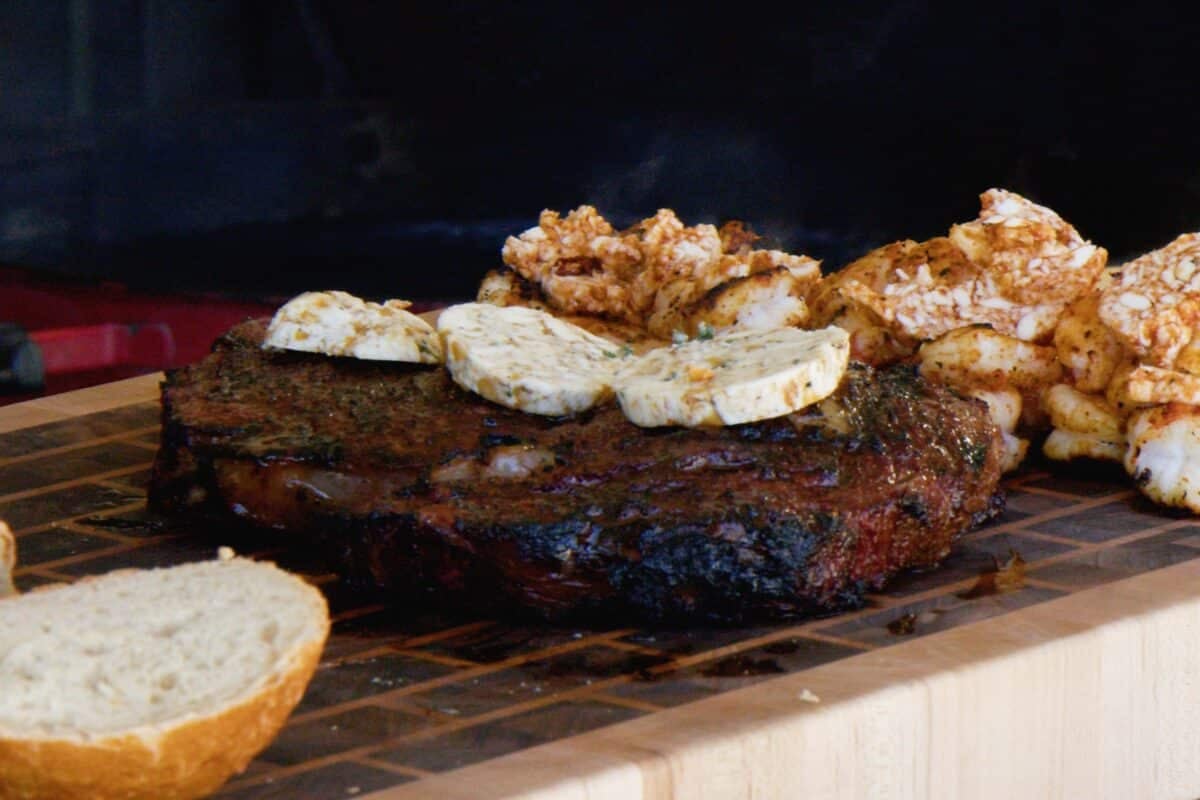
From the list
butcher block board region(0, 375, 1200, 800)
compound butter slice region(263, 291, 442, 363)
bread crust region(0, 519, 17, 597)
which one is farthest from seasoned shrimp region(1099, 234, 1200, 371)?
bread crust region(0, 519, 17, 597)

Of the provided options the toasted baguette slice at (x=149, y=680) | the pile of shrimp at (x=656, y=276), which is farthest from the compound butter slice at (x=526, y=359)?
the toasted baguette slice at (x=149, y=680)

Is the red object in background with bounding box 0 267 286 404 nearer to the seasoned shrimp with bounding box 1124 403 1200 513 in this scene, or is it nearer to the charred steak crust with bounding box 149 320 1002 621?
the charred steak crust with bounding box 149 320 1002 621

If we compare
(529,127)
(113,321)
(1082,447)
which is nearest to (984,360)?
(1082,447)

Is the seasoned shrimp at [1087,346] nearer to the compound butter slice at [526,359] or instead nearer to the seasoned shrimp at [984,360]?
the seasoned shrimp at [984,360]

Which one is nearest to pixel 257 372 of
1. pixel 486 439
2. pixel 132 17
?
pixel 486 439

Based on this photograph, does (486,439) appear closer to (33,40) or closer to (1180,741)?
(1180,741)

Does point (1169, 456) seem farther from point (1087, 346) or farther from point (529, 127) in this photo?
point (529, 127)
